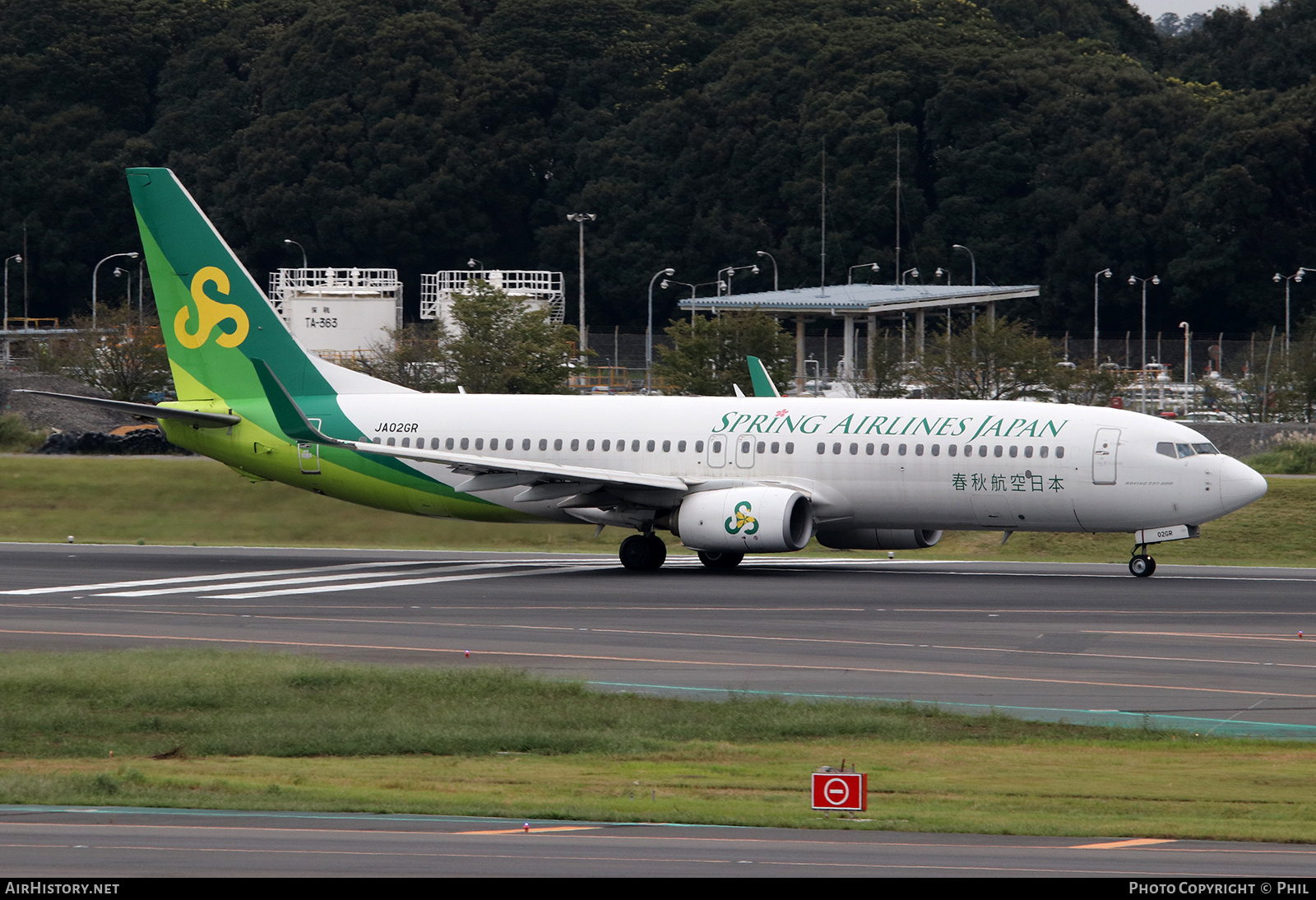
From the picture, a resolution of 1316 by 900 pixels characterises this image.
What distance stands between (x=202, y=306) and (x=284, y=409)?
4083 mm

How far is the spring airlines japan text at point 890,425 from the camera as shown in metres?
38.1

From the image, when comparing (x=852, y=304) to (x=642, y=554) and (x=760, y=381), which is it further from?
(x=642, y=554)

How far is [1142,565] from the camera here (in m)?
38.3

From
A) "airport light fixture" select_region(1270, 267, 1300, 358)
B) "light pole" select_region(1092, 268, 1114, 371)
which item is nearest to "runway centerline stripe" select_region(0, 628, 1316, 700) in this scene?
"airport light fixture" select_region(1270, 267, 1300, 358)

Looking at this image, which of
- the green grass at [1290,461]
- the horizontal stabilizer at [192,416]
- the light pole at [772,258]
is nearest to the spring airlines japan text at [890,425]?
the horizontal stabilizer at [192,416]

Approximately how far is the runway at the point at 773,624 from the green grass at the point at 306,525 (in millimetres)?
1514

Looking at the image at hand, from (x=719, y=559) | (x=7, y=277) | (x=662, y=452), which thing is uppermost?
(x=7, y=277)

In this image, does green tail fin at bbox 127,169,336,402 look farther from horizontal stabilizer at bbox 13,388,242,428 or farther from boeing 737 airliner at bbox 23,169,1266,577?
horizontal stabilizer at bbox 13,388,242,428

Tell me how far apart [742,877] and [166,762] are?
895cm

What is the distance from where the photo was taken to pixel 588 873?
12.6 meters

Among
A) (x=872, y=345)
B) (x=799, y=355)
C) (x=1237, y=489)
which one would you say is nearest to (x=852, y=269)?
(x=799, y=355)

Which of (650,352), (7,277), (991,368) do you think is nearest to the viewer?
(991,368)

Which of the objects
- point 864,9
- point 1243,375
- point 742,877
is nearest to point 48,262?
point 864,9

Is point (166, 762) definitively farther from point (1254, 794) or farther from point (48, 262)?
point (48, 262)
